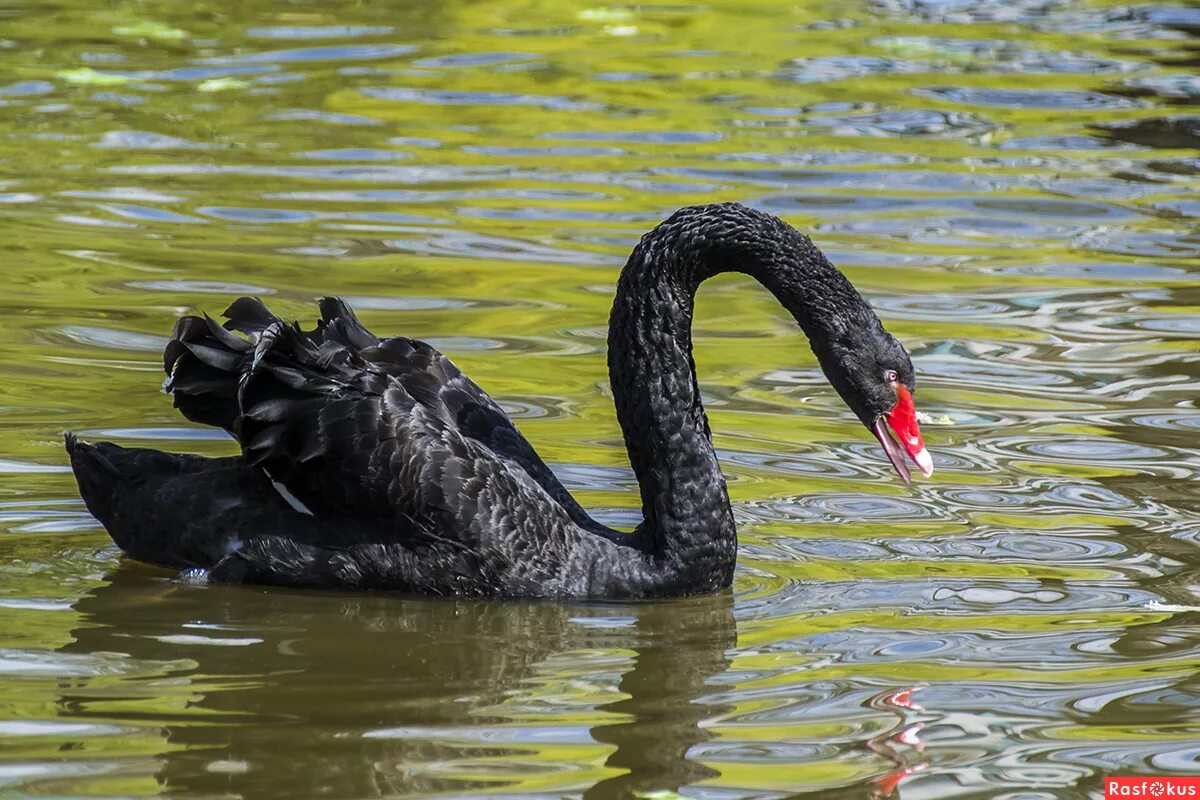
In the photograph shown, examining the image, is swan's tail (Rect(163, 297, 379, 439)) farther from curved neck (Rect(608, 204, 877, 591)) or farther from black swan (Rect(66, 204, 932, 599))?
curved neck (Rect(608, 204, 877, 591))

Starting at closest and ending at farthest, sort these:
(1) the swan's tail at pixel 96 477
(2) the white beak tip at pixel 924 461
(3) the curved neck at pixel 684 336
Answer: (2) the white beak tip at pixel 924 461 → (3) the curved neck at pixel 684 336 → (1) the swan's tail at pixel 96 477

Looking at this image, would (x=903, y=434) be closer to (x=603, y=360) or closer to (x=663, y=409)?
(x=663, y=409)

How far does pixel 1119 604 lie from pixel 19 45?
422 inches

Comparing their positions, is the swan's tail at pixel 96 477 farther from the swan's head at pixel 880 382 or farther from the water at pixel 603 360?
the swan's head at pixel 880 382

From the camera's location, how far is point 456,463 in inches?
235

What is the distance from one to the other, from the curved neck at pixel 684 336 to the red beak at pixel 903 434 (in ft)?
0.95

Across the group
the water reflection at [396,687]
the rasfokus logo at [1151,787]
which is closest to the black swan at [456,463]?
the water reflection at [396,687]

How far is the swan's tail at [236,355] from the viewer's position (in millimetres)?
6055

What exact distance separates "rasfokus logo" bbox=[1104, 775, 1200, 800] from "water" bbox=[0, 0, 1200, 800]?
0.27ft

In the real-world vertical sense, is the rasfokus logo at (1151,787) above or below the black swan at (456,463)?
below

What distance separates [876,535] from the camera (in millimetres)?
6555

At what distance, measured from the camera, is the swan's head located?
602 centimetres

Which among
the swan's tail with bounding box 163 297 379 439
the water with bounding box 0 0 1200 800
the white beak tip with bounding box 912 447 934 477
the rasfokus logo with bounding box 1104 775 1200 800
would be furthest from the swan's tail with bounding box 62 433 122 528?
the rasfokus logo with bounding box 1104 775 1200 800

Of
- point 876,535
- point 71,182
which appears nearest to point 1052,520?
point 876,535
